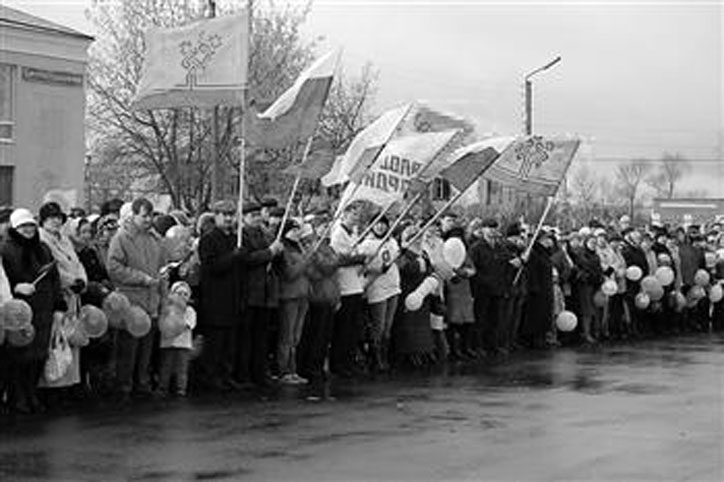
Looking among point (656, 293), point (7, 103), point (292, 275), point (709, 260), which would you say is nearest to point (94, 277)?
→ point (292, 275)

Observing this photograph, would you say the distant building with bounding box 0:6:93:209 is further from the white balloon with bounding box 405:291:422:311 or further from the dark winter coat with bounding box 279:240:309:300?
the dark winter coat with bounding box 279:240:309:300

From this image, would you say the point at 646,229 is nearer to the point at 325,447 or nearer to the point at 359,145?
the point at 359,145

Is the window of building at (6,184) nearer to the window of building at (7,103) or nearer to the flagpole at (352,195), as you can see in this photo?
the window of building at (7,103)

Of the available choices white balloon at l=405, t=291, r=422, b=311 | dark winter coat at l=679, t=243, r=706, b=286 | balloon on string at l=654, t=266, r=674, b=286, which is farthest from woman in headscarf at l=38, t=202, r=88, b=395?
dark winter coat at l=679, t=243, r=706, b=286

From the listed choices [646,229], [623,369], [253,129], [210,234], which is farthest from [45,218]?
[646,229]

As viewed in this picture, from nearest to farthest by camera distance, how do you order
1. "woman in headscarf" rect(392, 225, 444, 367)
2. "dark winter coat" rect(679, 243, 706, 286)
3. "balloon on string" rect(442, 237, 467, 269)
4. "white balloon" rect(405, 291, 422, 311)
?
"white balloon" rect(405, 291, 422, 311), "woman in headscarf" rect(392, 225, 444, 367), "balloon on string" rect(442, 237, 467, 269), "dark winter coat" rect(679, 243, 706, 286)

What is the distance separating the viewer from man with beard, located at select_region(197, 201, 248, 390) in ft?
40.0

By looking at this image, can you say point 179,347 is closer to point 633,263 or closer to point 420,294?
point 420,294

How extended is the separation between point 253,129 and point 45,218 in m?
3.08

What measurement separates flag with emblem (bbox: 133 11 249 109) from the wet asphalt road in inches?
125

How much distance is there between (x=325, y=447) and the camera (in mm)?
9141

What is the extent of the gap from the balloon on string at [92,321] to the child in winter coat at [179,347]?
80 cm

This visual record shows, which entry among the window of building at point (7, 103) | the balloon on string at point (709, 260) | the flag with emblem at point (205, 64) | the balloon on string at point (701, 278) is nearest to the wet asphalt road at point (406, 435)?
the flag with emblem at point (205, 64)

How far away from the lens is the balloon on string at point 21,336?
33.5ft
